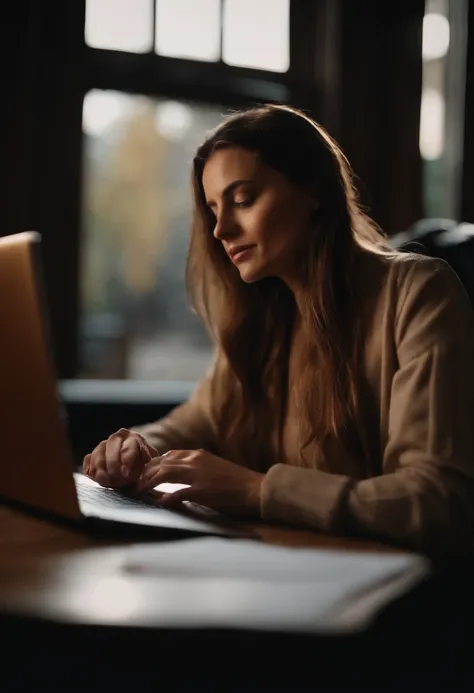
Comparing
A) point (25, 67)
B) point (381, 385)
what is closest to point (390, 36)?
point (25, 67)

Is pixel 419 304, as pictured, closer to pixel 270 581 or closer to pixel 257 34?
→ pixel 270 581

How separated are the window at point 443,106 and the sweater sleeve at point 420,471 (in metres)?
1.58

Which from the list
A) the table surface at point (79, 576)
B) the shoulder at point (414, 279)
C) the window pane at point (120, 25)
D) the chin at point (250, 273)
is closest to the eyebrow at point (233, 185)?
the chin at point (250, 273)

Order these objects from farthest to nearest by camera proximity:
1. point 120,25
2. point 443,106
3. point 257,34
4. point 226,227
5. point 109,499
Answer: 1. point 443,106
2. point 257,34
3. point 120,25
4. point 226,227
5. point 109,499

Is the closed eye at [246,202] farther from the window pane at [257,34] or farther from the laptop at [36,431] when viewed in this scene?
the window pane at [257,34]

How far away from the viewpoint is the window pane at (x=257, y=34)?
7.54 ft

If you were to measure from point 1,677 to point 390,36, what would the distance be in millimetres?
2287

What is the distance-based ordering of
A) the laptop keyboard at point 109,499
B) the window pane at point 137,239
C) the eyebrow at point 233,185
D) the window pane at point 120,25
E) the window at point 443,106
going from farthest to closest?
the window at point 443,106
the window pane at point 137,239
the window pane at point 120,25
the eyebrow at point 233,185
the laptop keyboard at point 109,499

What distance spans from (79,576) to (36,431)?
0.16 metres

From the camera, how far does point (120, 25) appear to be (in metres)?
2.19

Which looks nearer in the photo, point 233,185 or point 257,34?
point 233,185

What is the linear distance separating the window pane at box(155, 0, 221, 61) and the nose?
4.23 ft

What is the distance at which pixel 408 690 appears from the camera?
25.3 inches

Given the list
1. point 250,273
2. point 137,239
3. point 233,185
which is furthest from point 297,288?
point 137,239
